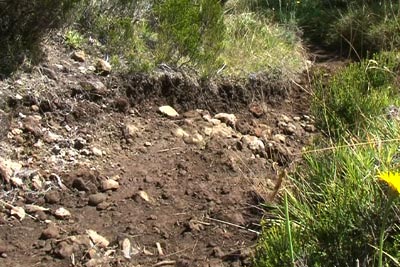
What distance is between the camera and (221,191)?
14.5 feet

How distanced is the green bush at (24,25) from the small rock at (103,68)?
0.40 meters

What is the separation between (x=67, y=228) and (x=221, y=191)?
0.96 m

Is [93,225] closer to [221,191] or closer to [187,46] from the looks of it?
[221,191]

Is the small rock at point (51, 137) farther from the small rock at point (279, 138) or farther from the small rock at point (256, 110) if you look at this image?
the small rock at point (256, 110)

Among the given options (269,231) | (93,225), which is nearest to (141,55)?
(93,225)

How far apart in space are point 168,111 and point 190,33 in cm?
69

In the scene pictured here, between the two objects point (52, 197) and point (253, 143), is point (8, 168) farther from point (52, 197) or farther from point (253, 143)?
point (253, 143)

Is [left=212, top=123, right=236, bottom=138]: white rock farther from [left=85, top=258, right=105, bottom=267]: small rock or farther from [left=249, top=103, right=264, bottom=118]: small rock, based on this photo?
[left=85, top=258, right=105, bottom=267]: small rock

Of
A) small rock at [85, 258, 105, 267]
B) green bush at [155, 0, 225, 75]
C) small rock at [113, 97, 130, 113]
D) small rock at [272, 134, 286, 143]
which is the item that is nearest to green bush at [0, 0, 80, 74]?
small rock at [113, 97, 130, 113]

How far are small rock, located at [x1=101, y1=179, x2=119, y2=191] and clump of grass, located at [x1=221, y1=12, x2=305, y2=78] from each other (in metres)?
1.97

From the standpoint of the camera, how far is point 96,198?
4.14 metres

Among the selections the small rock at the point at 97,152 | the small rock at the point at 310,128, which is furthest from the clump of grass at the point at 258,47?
the small rock at the point at 97,152

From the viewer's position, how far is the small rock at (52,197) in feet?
13.3

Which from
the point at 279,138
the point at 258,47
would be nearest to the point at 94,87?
the point at 279,138
